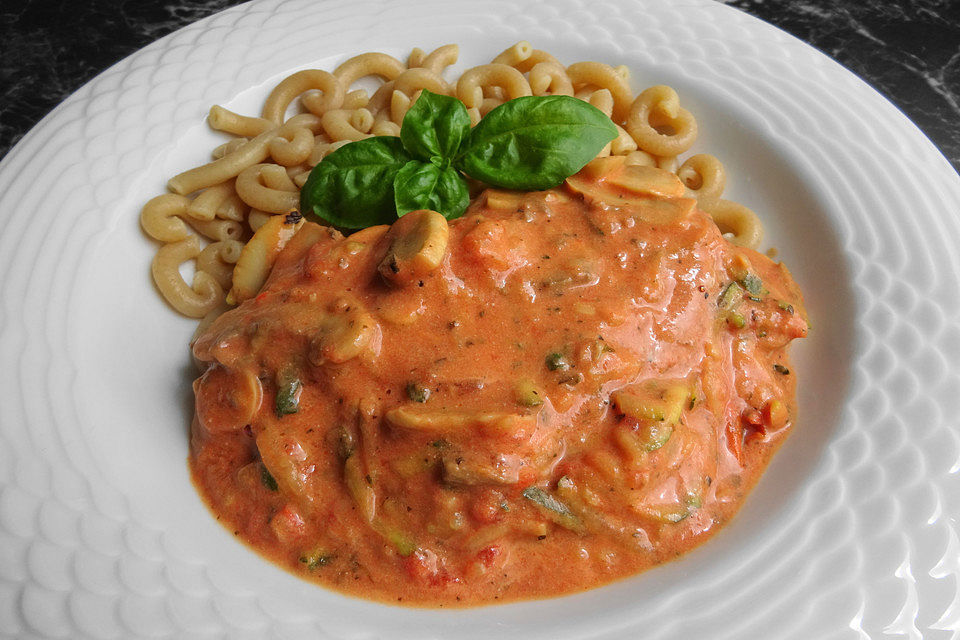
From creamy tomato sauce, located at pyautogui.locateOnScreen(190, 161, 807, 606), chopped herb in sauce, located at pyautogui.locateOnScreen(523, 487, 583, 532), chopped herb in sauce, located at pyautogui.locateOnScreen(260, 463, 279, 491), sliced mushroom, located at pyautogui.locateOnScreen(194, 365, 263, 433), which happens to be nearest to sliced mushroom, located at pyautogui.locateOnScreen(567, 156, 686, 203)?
creamy tomato sauce, located at pyautogui.locateOnScreen(190, 161, 807, 606)

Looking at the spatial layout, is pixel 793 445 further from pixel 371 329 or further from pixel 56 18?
pixel 56 18

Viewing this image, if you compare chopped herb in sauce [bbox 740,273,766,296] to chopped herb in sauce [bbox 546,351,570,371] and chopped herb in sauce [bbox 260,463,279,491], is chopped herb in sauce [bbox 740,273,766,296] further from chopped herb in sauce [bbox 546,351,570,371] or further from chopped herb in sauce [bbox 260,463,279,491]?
chopped herb in sauce [bbox 260,463,279,491]

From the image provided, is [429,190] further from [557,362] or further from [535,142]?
[557,362]

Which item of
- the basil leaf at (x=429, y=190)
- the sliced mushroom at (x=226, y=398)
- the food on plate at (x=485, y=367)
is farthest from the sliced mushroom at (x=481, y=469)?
the basil leaf at (x=429, y=190)

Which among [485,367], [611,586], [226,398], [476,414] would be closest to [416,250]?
[485,367]

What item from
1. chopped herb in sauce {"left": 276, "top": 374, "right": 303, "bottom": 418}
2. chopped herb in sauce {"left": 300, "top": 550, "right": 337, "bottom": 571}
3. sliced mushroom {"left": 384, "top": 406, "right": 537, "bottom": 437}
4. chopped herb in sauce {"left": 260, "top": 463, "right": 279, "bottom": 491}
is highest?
sliced mushroom {"left": 384, "top": 406, "right": 537, "bottom": 437}

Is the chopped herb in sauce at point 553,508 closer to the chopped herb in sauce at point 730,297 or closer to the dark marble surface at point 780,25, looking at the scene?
the chopped herb in sauce at point 730,297
